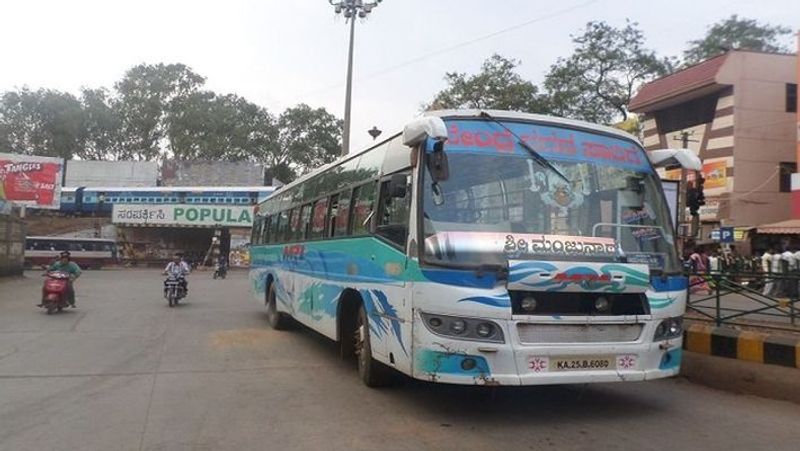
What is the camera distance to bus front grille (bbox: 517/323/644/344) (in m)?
5.30

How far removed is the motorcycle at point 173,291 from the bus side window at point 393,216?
39.4 ft

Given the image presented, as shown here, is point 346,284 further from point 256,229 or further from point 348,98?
point 348,98

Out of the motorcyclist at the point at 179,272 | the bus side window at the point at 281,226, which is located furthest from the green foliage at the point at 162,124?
the bus side window at the point at 281,226

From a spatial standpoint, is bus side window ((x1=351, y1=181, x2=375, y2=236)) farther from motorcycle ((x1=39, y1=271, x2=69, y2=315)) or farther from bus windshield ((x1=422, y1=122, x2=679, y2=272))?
motorcycle ((x1=39, y1=271, x2=69, y2=315))

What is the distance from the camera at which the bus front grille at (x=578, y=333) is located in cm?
530

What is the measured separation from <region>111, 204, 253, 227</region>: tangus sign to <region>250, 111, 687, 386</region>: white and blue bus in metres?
39.2

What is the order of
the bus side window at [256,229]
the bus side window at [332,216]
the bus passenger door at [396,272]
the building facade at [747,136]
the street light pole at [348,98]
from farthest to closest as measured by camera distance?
1. the building facade at [747,136]
2. the street light pole at [348,98]
3. the bus side window at [256,229]
4. the bus side window at [332,216]
5. the bus passenger door at [396,272]

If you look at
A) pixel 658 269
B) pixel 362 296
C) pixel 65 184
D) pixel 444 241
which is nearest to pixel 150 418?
pixel 362 296

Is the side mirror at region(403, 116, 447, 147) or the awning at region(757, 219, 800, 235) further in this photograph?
the awning at region(757, 219, 800, 235)

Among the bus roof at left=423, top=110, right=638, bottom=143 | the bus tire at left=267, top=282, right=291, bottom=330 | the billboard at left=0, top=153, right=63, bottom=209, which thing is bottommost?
the bus tire at left=267, top=282, right=291, bottom=330

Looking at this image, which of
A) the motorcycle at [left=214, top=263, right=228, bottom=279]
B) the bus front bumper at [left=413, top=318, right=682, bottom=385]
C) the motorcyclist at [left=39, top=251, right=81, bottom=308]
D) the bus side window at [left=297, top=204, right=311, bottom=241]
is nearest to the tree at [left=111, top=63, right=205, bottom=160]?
the motorcycle at [left=214, top=263, right=228, bottom=279]

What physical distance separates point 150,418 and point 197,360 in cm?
317

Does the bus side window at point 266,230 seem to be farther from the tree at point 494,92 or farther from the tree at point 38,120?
the tree at point 38,120

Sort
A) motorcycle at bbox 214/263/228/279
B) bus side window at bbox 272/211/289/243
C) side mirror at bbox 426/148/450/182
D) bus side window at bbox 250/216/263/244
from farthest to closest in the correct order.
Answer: motorcycle at bbox 214/263/228/279 → bus side window at bbox 250/216/263/244 → bus side window at bbox 272/211/289/243 → side mirror at bbox 426/148/450/182
